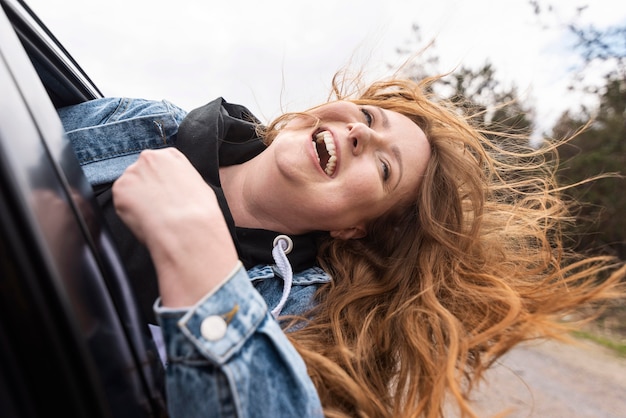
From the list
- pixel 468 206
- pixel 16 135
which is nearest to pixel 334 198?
pixel 468 206

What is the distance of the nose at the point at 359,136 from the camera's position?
177 cm

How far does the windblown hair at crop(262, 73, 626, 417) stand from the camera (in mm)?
1333

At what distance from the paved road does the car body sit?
269 cm

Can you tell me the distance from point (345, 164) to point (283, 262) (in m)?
0.47

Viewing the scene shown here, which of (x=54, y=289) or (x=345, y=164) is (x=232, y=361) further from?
(x=345, y=164)

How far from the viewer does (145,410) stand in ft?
2.39

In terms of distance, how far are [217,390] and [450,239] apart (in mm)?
1457

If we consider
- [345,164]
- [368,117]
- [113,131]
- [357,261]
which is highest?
[113,131]

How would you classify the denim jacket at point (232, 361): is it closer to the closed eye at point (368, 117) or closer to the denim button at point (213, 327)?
the denim button at point (213, 327)

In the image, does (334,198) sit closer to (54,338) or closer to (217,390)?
(217,390)

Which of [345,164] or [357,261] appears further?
[357,261]

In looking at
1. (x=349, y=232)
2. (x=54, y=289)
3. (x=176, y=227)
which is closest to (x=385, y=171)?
(x=349, y=232)

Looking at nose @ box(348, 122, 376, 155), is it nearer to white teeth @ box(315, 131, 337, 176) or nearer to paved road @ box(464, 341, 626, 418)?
white teeth @ box(315, 131, 337, 176)

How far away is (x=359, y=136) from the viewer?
1.77m
